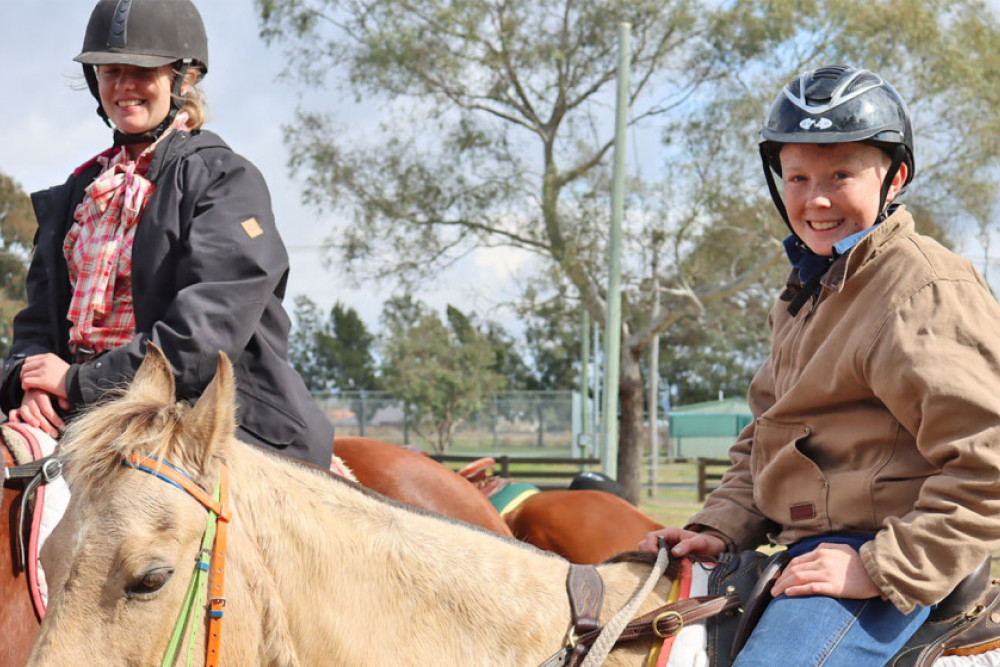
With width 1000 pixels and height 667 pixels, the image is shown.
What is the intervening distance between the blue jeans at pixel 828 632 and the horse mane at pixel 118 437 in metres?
1.34

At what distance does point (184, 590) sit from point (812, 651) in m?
1.33

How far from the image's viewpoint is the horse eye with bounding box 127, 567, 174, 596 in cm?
190

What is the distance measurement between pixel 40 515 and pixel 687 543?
2138 mm

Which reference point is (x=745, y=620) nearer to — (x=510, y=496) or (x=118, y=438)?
(x=118, y=438)

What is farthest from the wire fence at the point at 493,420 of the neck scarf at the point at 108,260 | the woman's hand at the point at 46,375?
the woman's hand at the point at 46,375

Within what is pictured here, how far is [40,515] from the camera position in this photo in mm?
3170

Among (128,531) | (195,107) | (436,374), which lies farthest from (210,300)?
(436,374)

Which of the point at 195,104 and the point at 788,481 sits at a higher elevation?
the point at 195,104

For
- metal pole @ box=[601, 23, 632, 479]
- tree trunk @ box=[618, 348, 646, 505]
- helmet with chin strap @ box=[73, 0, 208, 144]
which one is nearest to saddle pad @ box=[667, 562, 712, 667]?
helmet with chin strap @ box=[73, 0, 208, 144]

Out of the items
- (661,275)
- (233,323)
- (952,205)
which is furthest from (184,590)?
(952,205)

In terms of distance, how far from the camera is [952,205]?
20.3 metres

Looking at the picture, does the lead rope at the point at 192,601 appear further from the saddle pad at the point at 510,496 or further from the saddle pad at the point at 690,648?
the saddle pad at the point at 510,496

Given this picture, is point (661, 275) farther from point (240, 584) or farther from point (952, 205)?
point (240, 584)

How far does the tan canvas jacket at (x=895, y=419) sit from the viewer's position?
201cm
